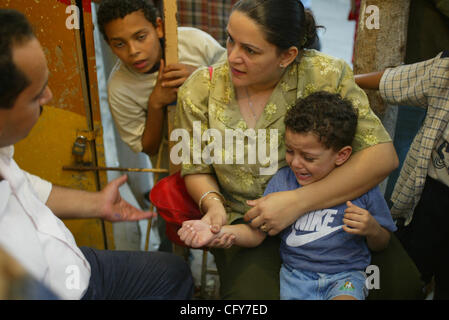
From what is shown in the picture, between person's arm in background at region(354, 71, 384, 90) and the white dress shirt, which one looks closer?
the white dress shirt

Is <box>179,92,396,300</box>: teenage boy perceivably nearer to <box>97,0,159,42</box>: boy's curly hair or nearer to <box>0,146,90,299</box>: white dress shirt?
<box>0,146,90,299</box>: white dress shirt

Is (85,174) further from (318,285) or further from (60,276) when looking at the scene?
(318,285)

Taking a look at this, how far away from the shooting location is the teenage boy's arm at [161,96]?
1688 millimetres

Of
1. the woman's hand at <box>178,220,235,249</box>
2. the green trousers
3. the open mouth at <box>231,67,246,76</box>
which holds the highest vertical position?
the open mouth at <box>231,67,246,76</box>

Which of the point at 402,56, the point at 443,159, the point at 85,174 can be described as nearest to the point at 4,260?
the point at 443,159

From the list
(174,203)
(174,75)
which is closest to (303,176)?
(174,203)

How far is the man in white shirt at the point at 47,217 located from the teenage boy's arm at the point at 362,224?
68 centimetres

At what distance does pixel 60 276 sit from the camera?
A: 1.12 m

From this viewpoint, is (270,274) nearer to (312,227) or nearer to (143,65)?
(312,227)

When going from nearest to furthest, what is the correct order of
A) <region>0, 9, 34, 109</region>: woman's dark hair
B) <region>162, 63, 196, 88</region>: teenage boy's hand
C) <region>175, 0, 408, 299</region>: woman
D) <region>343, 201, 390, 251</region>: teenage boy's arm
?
1. <region>0, 9, 34, 109</region>: woman's dark hair
2. <region>343, 201, 390, 251</region>: teenage boy's arm
3. <region>175, 0, 408, 299</region>: woman
4. <region>162, 63, 196, 88</region>: teenage boy's hand

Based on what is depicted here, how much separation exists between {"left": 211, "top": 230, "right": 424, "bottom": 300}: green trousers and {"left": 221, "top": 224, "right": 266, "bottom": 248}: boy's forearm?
0.04 m

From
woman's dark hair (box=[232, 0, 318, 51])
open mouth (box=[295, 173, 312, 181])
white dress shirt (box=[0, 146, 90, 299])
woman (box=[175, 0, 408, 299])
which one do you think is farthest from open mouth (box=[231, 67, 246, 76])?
white dress shirt (box=[0, 146, 90, 299])

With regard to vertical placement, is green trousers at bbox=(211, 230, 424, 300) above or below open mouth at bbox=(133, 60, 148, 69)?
below

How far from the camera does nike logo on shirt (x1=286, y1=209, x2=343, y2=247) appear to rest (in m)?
1.36
